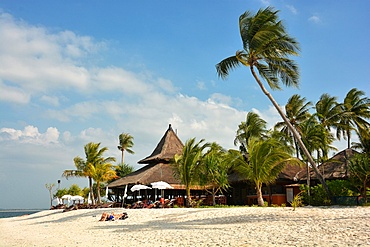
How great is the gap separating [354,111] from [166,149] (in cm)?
1303

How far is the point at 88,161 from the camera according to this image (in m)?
30.6

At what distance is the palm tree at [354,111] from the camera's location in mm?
22344

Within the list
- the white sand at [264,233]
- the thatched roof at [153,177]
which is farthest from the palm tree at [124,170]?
the white sand at [264,233]

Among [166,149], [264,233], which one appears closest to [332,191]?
[264,233]

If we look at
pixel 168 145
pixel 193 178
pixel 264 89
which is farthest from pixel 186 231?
pixel 168 145

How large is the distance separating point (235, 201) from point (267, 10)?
14.6m

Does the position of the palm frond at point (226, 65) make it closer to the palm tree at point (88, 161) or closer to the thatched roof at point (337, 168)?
the thatched roof at point (337, 168)

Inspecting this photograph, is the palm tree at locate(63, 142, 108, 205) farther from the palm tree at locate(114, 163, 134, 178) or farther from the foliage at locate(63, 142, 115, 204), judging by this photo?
the palm tree at locate(114, 163, 134, 178)

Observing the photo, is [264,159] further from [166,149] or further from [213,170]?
[166,149]

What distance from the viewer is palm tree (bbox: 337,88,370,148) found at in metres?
22.3

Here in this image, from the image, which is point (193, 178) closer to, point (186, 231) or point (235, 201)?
point (235, 201)

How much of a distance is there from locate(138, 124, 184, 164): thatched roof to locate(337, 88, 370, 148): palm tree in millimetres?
11726

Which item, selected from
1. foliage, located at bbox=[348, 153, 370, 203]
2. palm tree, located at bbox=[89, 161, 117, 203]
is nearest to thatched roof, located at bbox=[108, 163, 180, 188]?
palm tree, located at bbox=[89, 161, 117, 203]

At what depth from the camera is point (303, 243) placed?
771cm
